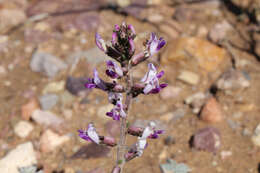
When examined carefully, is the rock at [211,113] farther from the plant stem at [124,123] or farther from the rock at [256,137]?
the plant stem at [124,123]

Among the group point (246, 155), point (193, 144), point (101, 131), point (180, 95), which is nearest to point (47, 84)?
point (101, 131)

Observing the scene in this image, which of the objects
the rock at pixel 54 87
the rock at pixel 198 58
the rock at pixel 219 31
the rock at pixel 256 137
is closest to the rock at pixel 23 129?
the rock at pixel 54 87

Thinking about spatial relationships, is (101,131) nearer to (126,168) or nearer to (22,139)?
(126,168)

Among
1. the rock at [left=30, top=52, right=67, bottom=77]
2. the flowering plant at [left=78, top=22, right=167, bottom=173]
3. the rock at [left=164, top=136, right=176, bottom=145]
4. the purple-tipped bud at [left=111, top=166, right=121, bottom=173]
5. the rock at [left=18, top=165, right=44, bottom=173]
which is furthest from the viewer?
the rock at [left=30, top=52, right=67, bottom=77]

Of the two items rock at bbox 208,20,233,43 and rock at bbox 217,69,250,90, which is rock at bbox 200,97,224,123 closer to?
rock at bbox 217,69,250,90

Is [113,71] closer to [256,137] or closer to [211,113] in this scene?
[211,113]

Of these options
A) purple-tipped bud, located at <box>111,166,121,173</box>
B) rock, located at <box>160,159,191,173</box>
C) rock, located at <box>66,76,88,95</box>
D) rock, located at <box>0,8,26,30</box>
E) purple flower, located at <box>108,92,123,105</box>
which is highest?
purple flower, located at <box>108,92,123,105</box>

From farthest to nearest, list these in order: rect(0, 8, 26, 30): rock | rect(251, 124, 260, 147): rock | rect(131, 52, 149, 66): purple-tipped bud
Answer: rect(0, 8, 26, 30): rock, rect(251, 124, 260, 147): rock, rect(131, 52, 149, 66): purple-tipped bud

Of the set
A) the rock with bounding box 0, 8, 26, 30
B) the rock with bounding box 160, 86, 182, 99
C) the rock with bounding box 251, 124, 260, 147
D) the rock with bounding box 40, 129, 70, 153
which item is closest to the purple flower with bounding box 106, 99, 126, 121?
the rock with bounding box 40, 129, 70, 153
